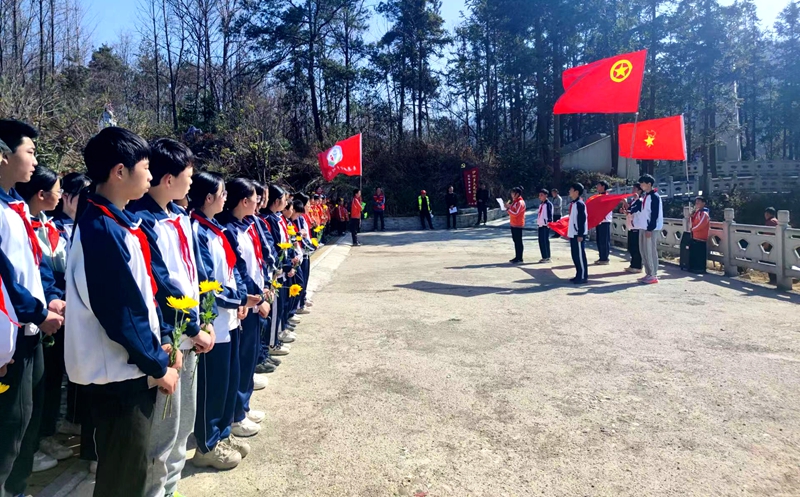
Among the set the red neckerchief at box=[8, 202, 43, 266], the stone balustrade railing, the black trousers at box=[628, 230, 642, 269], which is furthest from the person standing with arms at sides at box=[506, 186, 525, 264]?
the red neckerchief at box=[8, 202, 43, 266]

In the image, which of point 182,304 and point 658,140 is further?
point 658,140

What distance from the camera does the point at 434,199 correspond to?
2569 cm

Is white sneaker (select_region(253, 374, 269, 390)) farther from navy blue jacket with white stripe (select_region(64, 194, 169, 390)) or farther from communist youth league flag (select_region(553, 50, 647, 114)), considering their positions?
communist youth league flag (select_region(553, 50, 647, 114))

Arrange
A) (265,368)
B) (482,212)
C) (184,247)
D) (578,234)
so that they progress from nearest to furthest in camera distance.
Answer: (184,247)
(265,368)
(578,234)
(482,212)

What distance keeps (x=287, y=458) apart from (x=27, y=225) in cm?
180

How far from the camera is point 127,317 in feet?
6.15

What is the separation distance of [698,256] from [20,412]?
409 inches

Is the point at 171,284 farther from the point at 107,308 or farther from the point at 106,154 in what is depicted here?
the point at 106,154

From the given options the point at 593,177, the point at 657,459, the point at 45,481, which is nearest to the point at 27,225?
the point at 45,481

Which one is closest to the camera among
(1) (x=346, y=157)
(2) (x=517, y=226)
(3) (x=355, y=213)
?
(2) (x=517, y=226)

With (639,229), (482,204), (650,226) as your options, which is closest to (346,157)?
(482,204)

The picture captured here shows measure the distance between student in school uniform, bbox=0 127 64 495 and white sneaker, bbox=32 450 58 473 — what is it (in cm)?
56

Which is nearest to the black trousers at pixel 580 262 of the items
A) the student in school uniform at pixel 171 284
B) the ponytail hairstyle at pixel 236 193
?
the ponytail hairstyle at pixel 236 193

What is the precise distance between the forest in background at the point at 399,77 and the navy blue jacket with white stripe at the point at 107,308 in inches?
723
